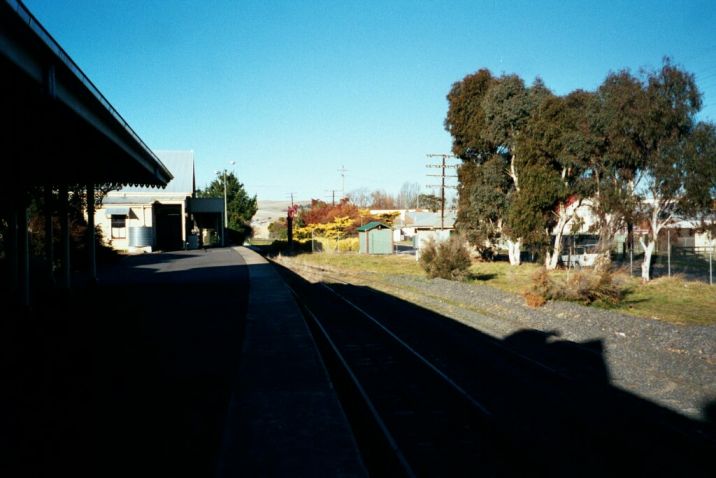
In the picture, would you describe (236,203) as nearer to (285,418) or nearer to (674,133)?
(674,133)

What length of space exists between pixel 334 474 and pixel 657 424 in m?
4.43

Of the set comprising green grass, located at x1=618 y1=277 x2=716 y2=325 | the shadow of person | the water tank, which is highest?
the water tank

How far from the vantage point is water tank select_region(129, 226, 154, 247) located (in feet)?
150

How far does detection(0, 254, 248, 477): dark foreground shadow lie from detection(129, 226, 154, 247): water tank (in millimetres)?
30402

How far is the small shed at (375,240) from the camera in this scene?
51.3m

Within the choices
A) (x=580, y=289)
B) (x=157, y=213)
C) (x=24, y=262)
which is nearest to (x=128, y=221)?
(x=157, y=213)

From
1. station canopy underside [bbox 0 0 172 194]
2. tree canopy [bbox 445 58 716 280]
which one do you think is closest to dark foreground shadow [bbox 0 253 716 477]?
station canopy underside [bbox 0 0 172 194]

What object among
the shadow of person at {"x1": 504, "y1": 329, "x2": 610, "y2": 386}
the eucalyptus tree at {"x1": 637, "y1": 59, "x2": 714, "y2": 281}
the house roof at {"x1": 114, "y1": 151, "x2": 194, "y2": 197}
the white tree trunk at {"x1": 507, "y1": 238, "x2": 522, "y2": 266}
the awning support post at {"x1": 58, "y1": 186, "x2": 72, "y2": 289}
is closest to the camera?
the shadow of person at {"x1": 504, "y1": 329, "x2": 610, "y2": 386}

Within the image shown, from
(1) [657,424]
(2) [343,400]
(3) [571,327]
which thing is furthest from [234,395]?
(3) [571,327]

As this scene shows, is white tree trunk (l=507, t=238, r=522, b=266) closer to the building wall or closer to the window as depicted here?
the building wall

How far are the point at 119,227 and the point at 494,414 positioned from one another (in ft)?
151

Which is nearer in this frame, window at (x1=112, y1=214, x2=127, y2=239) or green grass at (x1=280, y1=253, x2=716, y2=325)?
green grass at (x1=280, y1=253, x2=716, y2=325)

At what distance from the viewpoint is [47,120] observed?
34.8ft

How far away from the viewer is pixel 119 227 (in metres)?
47.1
